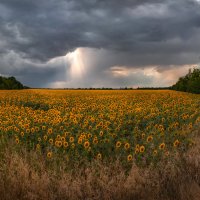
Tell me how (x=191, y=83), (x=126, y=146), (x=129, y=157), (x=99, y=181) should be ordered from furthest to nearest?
(x=191, y=83)
(x=126, y=146)
(x=129, y=157)
(x=99, y=181)

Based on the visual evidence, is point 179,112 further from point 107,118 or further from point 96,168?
point 96,168

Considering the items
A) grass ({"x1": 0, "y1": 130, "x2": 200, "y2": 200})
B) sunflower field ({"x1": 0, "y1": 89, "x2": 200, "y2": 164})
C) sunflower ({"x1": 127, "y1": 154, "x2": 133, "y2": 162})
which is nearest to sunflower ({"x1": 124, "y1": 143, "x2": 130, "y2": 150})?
sunflower field ({"x1": 0, "y1": 89, "x2": 200, "y2": 164})

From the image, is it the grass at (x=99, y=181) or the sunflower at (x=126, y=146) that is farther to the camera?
the sunflower at (x=126, y=146)

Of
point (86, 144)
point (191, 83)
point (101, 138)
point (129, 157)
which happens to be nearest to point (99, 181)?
point (129, 157)

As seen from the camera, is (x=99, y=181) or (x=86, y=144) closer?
(x=99, y=181)

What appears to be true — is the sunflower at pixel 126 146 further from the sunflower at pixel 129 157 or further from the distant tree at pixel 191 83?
the distant tree at pixel 191 83

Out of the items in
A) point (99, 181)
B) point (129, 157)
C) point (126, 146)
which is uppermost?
point (126, 146)

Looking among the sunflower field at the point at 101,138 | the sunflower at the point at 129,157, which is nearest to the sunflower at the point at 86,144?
the sunflower field at the point at 101,138

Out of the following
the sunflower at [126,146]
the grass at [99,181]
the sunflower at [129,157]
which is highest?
the sunflower at [126,146]

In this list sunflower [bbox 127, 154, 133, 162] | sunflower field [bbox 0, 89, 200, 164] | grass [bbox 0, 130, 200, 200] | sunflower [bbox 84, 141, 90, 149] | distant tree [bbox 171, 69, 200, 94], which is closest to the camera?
grass [bbox 0, 130, 200, 200]

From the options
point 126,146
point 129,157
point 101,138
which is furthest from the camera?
point 101,138

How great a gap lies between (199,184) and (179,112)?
857cm

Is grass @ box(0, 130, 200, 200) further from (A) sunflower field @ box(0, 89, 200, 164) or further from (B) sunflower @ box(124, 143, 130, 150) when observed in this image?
(B) sunflower @ box(124, 143, 130, 150)

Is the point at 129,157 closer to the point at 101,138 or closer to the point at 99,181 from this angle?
the point at 99,181
